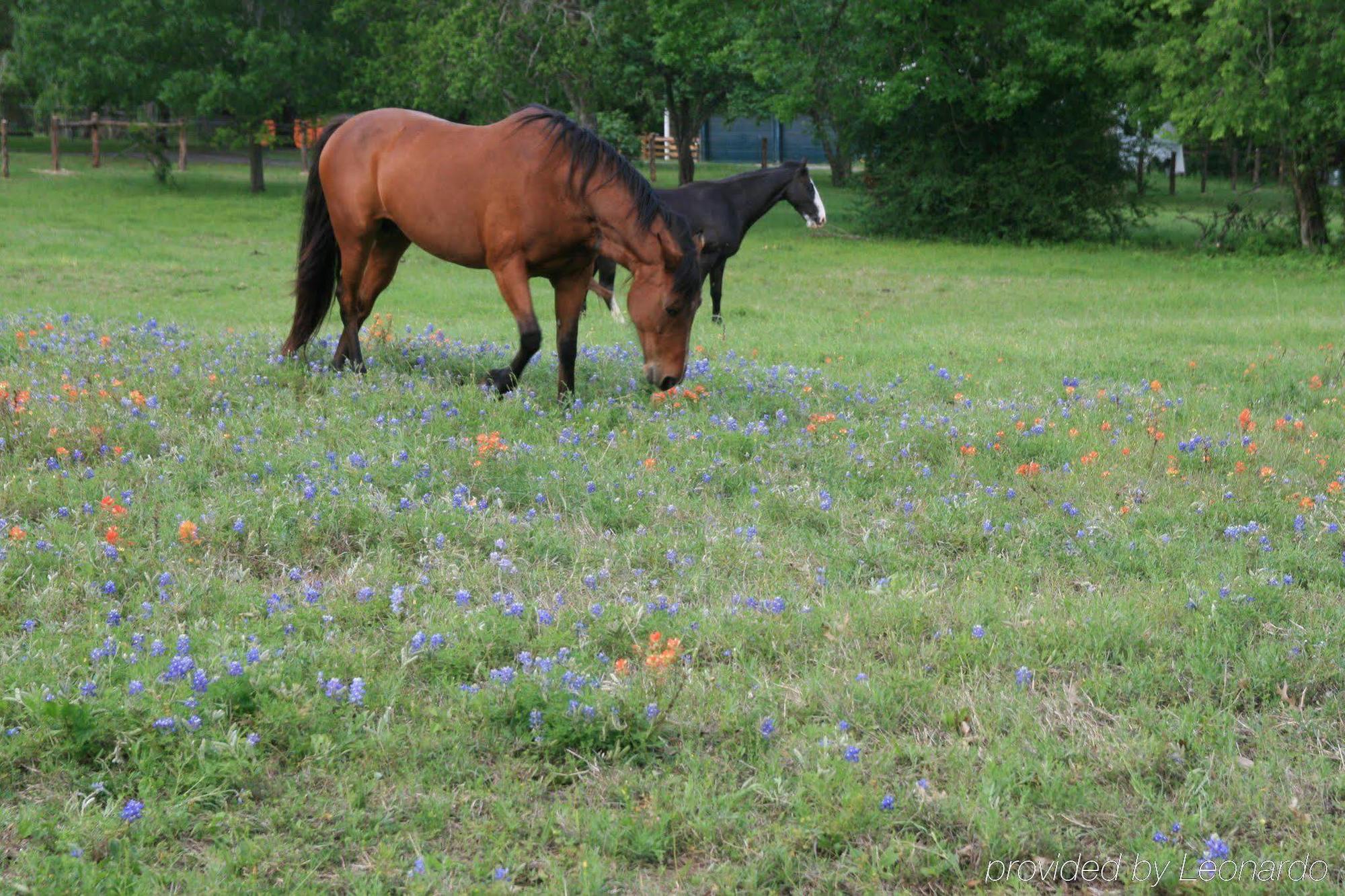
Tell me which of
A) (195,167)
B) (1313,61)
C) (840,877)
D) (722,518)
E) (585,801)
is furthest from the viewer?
(195,167)

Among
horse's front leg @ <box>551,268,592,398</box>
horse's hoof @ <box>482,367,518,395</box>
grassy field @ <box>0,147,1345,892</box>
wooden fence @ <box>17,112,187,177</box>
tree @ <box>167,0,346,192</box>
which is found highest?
tree @ <box>167,0,346,192</box>

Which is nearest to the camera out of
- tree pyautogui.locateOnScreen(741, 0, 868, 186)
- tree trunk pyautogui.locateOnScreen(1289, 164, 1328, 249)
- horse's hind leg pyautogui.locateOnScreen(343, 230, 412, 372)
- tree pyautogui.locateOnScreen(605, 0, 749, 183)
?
horse's hind leg pyautogui.locateOnScreen(343, 230, 412, 372)

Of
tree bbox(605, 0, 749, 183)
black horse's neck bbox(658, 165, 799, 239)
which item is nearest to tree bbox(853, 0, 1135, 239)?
tree bbox(605, 0, 749, 183)

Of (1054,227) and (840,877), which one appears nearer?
(840,877)

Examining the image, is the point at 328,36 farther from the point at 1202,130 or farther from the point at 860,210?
the point at 1202,130

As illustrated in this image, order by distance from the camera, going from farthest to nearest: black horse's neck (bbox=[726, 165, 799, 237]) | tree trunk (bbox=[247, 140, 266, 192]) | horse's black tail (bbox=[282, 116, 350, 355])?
tree trunk (bbox=[247, 140, 266, 192]), black horse's neck (bbox=[726, 165, 799, 237]), horse's black tail (bbox=[282, 116, 350, 355])

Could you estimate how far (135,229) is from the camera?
25844mm

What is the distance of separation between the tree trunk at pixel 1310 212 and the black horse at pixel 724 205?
42.8ft

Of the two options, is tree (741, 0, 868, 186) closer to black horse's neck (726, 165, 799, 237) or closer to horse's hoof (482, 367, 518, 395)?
black horse's neck (726, 165, 799, 237)

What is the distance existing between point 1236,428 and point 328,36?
31.3 metres

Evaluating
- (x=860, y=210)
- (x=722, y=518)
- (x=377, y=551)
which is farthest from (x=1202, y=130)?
(x=377, y=551)

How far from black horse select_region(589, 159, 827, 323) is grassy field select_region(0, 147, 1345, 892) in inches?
203

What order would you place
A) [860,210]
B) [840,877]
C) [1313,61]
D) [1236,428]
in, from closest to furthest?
[840,877] < [1236,428] < [1313,61] < [860,210]

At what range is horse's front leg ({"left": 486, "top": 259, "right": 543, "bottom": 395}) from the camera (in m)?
8.14
